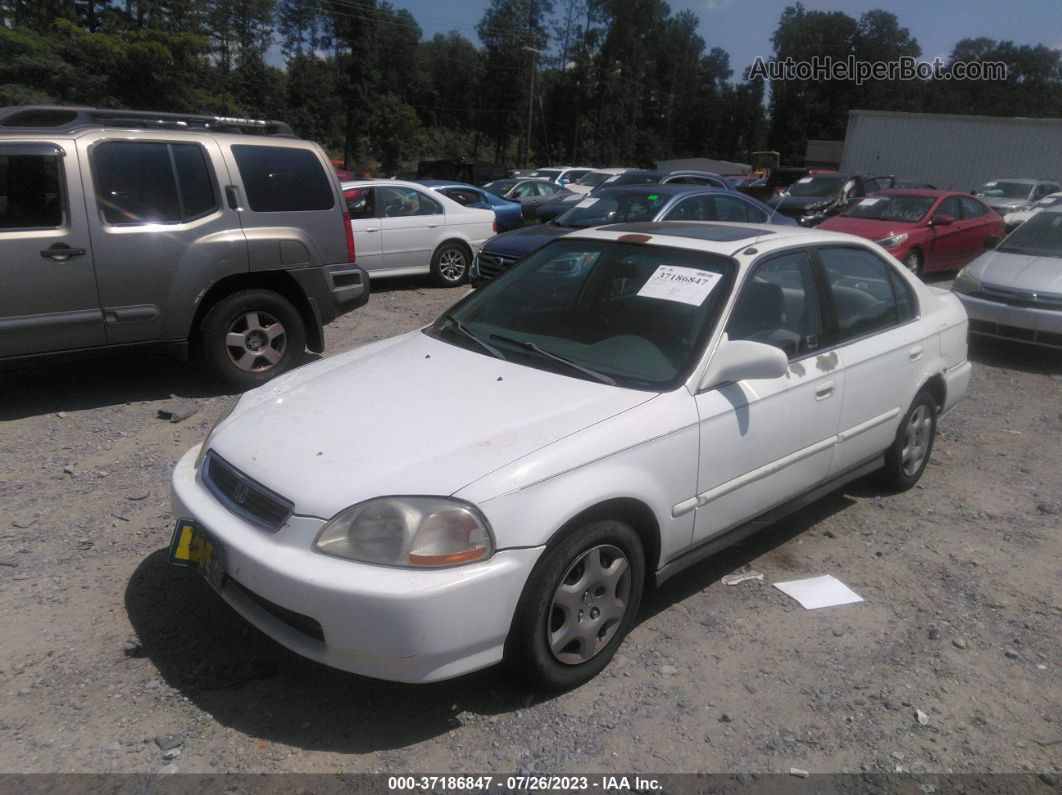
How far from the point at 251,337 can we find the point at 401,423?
369cm

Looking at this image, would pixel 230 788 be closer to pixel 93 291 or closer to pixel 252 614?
pixel 252 614

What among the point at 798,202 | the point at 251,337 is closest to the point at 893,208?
the point at 798,202

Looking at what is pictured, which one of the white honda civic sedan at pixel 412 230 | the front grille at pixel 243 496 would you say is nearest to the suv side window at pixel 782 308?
the front grille at pixel 243 496

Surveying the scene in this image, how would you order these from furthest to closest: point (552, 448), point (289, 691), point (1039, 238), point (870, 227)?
1. point (870, 227)
2. point (1039, 238)
3. point (289, 691)
4. point (552, 448)

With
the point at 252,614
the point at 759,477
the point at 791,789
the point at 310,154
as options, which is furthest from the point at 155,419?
the point at 791,789

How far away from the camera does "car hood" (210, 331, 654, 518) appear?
2.75m

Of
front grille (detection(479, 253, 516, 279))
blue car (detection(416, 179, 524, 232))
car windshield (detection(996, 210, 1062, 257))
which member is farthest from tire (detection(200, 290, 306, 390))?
blue car (detection(416, 179, 524, 232))

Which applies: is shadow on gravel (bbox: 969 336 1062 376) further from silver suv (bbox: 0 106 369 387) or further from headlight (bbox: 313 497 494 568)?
headlight (bbox: 313 497 494 568)

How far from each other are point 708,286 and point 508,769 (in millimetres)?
2106

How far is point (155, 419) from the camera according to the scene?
5754 mm

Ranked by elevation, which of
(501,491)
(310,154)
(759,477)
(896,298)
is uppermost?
(310,154)

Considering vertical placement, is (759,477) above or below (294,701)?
above

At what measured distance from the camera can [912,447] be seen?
16.1 feet

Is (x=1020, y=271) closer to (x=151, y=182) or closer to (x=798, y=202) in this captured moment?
(x=151, y=182)
